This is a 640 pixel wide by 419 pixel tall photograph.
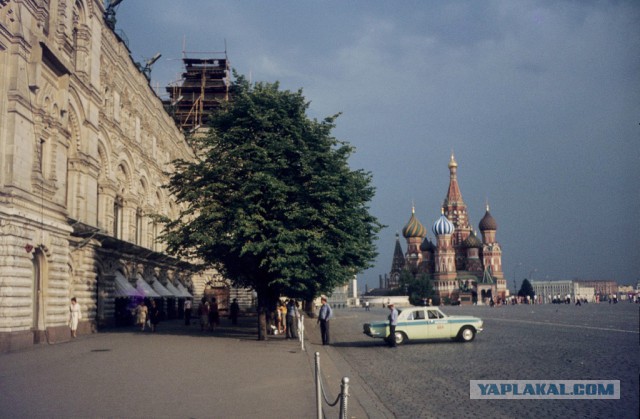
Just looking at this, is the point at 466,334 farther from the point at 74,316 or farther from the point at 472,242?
the point at 472,242

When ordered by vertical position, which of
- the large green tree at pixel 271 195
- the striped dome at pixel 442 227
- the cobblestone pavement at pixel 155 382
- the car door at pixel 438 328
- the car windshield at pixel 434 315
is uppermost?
the striped dome at pixel 442 227

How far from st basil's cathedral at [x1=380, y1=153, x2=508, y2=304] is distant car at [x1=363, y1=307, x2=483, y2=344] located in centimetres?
11067

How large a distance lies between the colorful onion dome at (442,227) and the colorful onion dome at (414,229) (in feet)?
27.2

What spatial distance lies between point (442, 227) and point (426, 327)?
4798 inches

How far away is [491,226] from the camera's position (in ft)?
477

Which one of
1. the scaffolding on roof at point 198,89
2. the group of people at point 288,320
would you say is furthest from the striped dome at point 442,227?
the group of people at point 288,320

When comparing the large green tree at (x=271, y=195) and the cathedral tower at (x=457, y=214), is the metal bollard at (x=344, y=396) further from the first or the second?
the cathedral tower at (x=457, y=214)

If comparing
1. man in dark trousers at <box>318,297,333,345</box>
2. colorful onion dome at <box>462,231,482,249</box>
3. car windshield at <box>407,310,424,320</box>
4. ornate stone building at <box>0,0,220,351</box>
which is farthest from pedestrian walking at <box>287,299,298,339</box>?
colorful onion dome at <box>462,231,482,249</box>

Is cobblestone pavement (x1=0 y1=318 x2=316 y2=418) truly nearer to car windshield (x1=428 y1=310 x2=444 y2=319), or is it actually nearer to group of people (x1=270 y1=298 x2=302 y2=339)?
group of people (x1=270 y1=298 x2=302 y2=339)

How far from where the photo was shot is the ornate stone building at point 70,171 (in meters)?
19.3

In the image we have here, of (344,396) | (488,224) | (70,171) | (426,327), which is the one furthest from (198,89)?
(488,224)

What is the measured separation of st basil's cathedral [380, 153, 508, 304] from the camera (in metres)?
136

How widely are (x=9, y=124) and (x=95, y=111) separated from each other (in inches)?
384

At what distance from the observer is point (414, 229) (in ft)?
496
